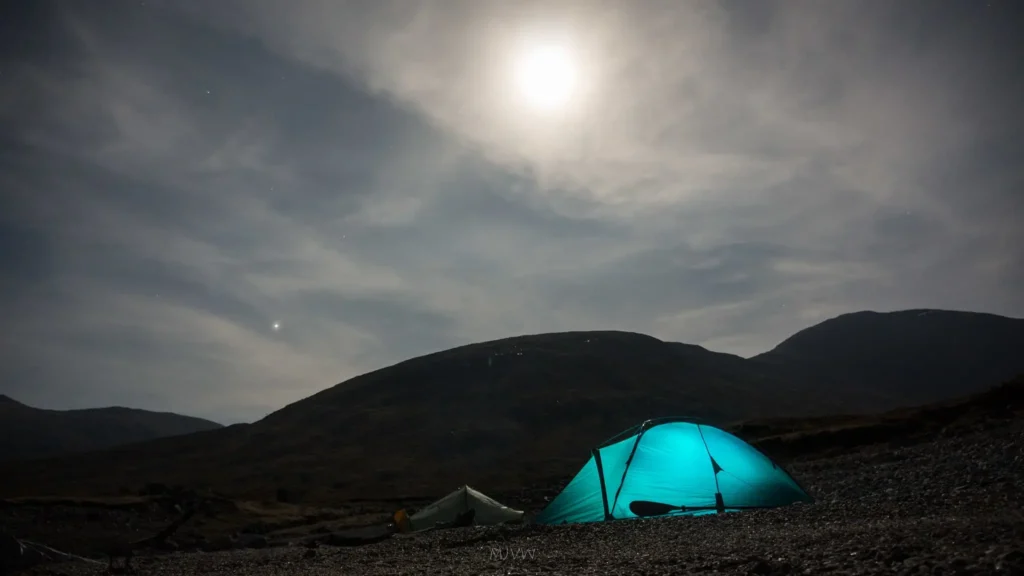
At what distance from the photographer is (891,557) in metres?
5.44

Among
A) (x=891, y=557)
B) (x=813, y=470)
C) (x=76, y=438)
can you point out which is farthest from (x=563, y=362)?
(x=76, y=438)

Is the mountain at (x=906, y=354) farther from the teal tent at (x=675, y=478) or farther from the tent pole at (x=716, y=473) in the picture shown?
the tent pole at (x=716, y=473)

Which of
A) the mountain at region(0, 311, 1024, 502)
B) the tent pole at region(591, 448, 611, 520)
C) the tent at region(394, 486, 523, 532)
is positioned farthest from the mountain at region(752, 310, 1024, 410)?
the tent pole at region(591, 448, 611, 520)

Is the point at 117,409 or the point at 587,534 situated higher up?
the point at 117,409

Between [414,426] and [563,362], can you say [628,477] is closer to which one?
[414,426]

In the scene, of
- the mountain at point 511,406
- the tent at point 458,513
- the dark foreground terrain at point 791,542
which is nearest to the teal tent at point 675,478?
the dark foreground terrain at point 791,542

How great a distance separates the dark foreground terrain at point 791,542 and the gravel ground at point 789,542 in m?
0.02

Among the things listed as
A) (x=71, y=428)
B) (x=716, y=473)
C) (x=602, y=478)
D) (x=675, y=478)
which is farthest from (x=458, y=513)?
(x=71, y=428)

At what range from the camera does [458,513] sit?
1881 centimetres

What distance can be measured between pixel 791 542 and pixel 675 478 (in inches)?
240

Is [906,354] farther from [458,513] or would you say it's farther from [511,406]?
[458,513]

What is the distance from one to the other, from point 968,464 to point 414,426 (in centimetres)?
5831

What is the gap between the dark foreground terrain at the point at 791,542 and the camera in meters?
5.57

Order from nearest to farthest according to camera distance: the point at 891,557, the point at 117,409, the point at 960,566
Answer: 1. the point at 960,566
2. the point at 891,557
3. the point at 117,409
